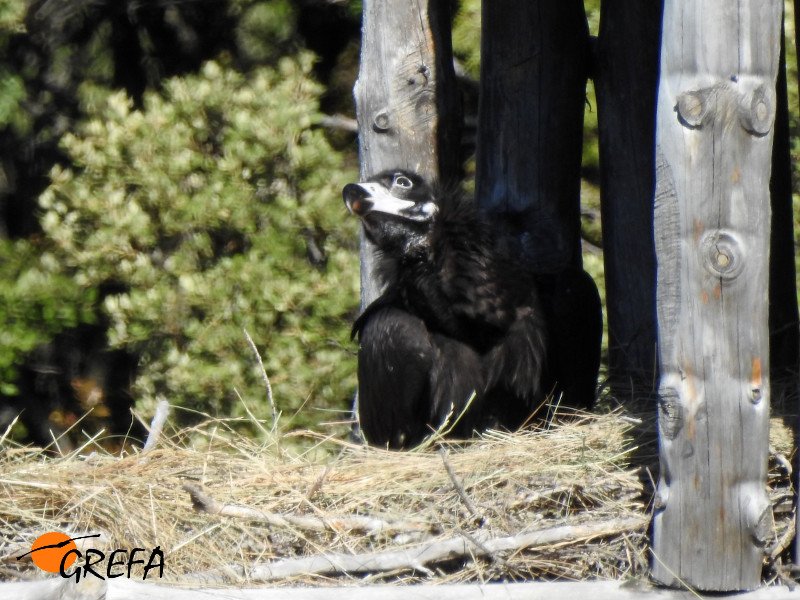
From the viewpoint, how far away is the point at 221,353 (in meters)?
8.17

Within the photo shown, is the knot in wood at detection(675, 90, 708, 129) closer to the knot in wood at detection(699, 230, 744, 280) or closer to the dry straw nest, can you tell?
the knot in wood at detection(699, 230, 744, 280)

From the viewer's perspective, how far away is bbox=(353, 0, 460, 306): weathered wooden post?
517 cm

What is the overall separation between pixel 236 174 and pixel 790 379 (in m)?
4.52

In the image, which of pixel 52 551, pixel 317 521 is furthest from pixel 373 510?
pixel 52 551

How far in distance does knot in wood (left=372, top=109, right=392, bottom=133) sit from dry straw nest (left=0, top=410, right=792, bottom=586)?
1583 millimetres

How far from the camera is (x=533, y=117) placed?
5617 mm

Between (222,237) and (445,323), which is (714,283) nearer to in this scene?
(445,323)

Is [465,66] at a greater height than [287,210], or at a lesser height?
greater

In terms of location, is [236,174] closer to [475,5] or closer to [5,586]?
[475,5]

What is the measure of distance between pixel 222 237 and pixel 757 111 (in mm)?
5735

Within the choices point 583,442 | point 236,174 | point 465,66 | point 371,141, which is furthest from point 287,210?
point 583,442

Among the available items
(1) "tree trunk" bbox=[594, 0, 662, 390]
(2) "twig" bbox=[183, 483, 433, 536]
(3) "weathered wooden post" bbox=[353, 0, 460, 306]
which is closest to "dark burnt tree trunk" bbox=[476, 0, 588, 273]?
(1) "tree trunk" bbox=[594, 0, 662, 390]

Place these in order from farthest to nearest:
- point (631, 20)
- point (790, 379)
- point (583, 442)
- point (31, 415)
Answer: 1. point (31, 415)
2. point (631, 20)
3. point (790, 379)
4. point (583, 442)

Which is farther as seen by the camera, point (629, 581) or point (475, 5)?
point (475, 5)
